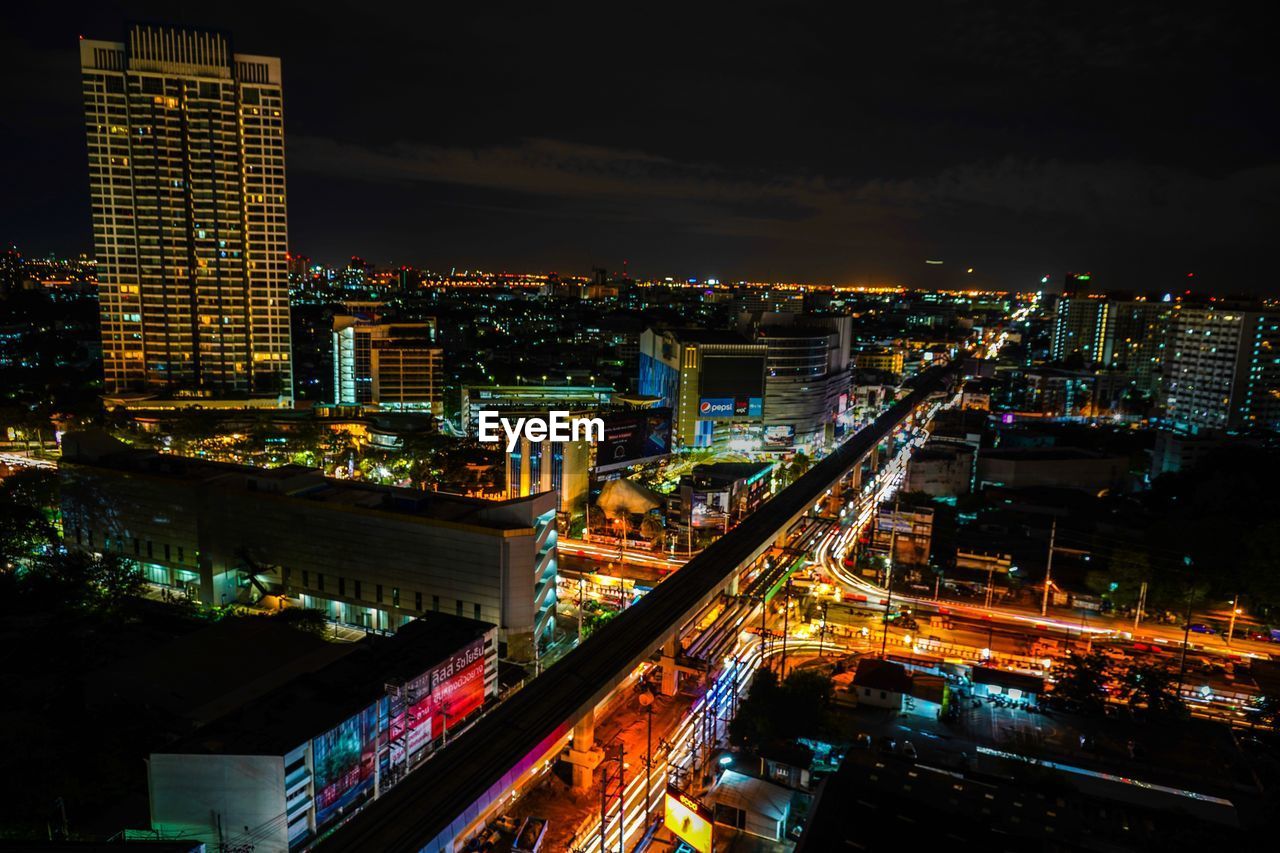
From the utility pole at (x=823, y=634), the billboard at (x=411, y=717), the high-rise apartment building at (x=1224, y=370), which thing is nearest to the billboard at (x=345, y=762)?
the billboard at (x=411, y=717)

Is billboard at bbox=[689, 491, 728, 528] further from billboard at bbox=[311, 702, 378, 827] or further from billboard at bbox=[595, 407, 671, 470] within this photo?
billboard at bbox=[311, 702, 378, 827]

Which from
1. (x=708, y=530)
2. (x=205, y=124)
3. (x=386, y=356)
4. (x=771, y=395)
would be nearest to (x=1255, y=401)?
(x=771, y=395)

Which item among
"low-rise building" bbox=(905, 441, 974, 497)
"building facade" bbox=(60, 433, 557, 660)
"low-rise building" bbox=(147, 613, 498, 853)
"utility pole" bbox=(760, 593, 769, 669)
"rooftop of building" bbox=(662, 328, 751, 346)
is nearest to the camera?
"low-rise building" bbox=(147, 613, 498, 853)

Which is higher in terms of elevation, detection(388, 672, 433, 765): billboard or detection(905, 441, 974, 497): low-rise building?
detection(905, 441, 974, 497): low-rise building

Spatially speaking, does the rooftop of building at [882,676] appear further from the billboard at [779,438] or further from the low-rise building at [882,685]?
the billboard at [779,438]

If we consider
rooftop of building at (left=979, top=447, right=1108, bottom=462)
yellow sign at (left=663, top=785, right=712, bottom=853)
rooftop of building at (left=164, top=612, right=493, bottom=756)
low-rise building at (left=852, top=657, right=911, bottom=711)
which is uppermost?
rooftop of building at (left=979, top=447, right=1108, bottom=462)

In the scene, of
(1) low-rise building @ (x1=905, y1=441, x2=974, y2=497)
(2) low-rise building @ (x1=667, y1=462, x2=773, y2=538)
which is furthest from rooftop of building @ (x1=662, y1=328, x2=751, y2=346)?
(2) low-rise building @ (x1=667, y1=462, x2=773, y2=538)

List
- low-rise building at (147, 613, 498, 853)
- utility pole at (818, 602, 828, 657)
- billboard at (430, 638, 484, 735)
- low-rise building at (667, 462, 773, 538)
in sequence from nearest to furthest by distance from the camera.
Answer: low-rise building at (147, 613, 498, 853) → billboard at (430, 638, 484, 735) → utility pole at (818, 602, 828, 657) → low-rise building at (667, 462, 773, 538)

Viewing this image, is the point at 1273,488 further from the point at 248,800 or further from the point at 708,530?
the point at 248,800
